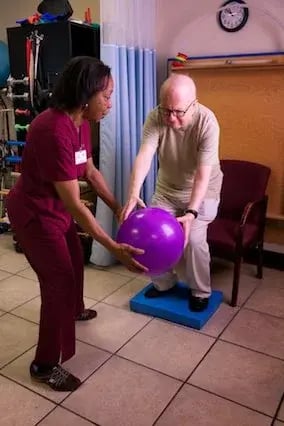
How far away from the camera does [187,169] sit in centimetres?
225

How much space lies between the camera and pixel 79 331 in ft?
7.32

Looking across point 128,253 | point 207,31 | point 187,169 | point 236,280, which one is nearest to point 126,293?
point 236,280

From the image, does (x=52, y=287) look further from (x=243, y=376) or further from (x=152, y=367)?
(x=243, y=376)

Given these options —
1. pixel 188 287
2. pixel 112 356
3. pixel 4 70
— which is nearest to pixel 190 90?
pixel 188 287

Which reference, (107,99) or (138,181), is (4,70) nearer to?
(138,181)

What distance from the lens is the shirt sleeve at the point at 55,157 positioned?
1.49 m

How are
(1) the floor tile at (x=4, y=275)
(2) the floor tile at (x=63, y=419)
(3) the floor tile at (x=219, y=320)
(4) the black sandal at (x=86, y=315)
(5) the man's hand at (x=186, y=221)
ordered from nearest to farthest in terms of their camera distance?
(2) the floor tile at (x=63, y=419) < (5) the man's hand at (x=186, y=221) < (3) the floor tile at (x=219, y=320) < (4) the black sandal at (x=86, y=315) < (1) the floor tile at (x=4, y=275)

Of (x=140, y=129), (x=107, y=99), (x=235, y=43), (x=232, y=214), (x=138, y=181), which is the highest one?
(x=235, y=43)

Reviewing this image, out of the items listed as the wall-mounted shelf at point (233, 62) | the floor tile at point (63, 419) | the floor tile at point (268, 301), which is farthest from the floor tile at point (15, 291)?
the wall-mounted shelf at point (233, 62)

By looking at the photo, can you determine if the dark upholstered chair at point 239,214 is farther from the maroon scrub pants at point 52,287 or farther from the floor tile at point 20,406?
the floor tile at point 20,406

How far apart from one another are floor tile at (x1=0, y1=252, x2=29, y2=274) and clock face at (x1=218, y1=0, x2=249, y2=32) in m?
2.33

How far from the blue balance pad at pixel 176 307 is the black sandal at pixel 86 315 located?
0.24 meters

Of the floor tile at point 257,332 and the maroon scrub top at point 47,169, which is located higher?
the maroon scrub top at point 47,169

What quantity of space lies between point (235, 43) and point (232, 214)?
1.21 metres
